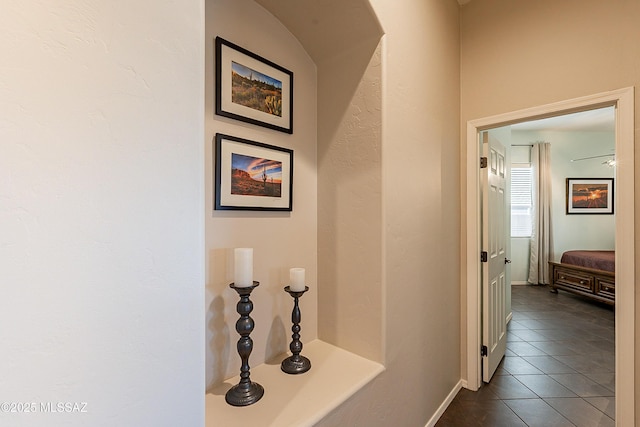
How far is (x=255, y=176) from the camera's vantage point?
4.71 ft

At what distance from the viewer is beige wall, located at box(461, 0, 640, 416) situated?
169cm

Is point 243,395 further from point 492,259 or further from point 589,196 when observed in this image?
point 589,196

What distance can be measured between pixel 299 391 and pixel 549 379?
2425mm

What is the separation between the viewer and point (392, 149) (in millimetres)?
1518

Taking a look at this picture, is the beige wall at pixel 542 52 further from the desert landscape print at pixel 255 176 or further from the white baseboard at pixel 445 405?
the desert landscape print at pixel 255 176

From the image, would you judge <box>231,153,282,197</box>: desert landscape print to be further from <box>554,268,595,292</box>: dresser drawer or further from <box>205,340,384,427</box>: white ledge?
<box>554,268,595,292</box>: dresser drawer

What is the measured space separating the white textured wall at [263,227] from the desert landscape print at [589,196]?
6.31 m

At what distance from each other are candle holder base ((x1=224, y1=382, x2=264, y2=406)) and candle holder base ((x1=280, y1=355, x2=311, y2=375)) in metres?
0.20

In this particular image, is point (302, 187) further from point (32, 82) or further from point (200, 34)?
point (32, 82)

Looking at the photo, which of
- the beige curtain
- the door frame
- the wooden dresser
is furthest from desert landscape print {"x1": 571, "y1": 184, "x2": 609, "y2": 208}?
the door frame

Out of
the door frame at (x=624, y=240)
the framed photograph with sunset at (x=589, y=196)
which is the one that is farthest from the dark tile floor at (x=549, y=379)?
the framed photograph with sunset at (x=589, y=196)

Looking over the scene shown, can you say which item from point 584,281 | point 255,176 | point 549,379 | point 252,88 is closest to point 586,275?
point 584,281

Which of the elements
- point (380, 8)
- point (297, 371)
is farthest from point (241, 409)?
point (380, 8)

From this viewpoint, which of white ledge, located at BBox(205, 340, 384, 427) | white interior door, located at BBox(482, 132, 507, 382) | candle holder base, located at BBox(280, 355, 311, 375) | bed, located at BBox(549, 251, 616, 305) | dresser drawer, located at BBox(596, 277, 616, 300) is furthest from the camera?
bed, located at BBox(549, 251, 616, 305)
